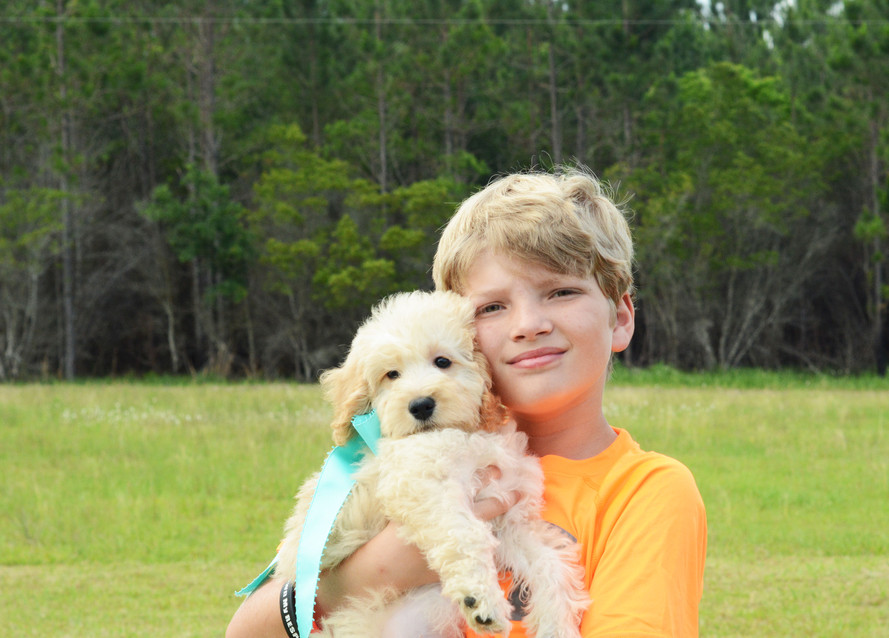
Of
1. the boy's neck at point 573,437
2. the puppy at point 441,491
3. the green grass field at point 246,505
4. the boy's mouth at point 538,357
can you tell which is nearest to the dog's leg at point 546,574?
the puppy at point 441,491

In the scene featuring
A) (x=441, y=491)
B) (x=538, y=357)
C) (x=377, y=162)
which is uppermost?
(x=377, y=162)

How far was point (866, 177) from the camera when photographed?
3297cm

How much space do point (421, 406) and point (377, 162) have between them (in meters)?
32.5

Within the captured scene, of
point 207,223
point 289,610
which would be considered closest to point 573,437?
point 289,610

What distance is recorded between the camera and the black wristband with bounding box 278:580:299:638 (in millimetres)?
2605

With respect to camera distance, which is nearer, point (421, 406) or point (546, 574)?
point (546, 574)

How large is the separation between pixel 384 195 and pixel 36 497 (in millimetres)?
22639

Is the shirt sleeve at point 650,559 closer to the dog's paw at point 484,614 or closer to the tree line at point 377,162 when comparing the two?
the dog's paw at point 484,614

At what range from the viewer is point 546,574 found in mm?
2492

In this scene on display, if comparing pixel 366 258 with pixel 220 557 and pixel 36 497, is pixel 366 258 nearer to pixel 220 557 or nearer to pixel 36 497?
pixel 36 497

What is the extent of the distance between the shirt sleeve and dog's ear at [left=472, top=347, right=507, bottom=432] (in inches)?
15.2

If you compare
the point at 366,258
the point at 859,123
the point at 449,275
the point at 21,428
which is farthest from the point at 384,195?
the point at 449,275

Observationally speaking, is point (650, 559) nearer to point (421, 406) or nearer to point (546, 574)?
point (546, 574)

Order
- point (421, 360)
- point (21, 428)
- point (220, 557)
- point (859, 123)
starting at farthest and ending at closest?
1. point (859, 123)
2. point (21, 428)
3. point (220, 557)
4. point (421, 360)
